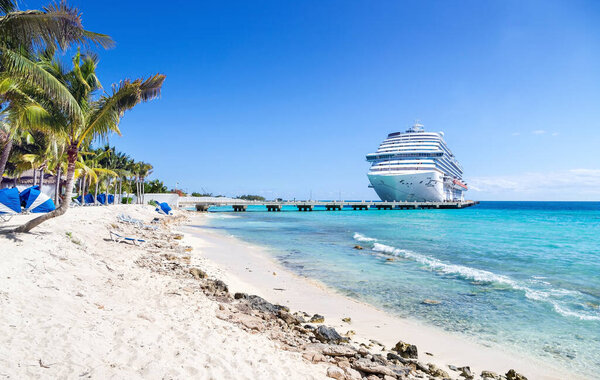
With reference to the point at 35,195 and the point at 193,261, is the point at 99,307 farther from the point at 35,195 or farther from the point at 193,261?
the point at 35,195

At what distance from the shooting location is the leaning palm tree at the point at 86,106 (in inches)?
381

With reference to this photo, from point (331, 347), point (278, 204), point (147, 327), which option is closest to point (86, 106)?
point (147, 327)

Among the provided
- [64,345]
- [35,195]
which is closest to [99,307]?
[64,345]

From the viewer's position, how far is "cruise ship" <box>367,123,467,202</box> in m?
74.5

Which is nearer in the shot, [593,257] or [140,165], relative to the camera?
[593,257]

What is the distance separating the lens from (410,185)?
248ft

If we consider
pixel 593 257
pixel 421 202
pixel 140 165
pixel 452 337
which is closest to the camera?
pixel 452 337

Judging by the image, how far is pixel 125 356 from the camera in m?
3.98

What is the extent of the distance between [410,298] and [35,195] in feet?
54.4

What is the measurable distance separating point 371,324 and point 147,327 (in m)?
4.59

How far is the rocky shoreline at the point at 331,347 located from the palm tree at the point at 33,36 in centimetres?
671

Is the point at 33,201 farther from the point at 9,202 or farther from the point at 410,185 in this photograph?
the point at 410,185

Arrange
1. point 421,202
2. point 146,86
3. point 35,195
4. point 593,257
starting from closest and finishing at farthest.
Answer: point 146,86
point 35,195
point 593,257
point 421,202

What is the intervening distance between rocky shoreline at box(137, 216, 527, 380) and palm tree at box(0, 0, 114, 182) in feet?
22.0
